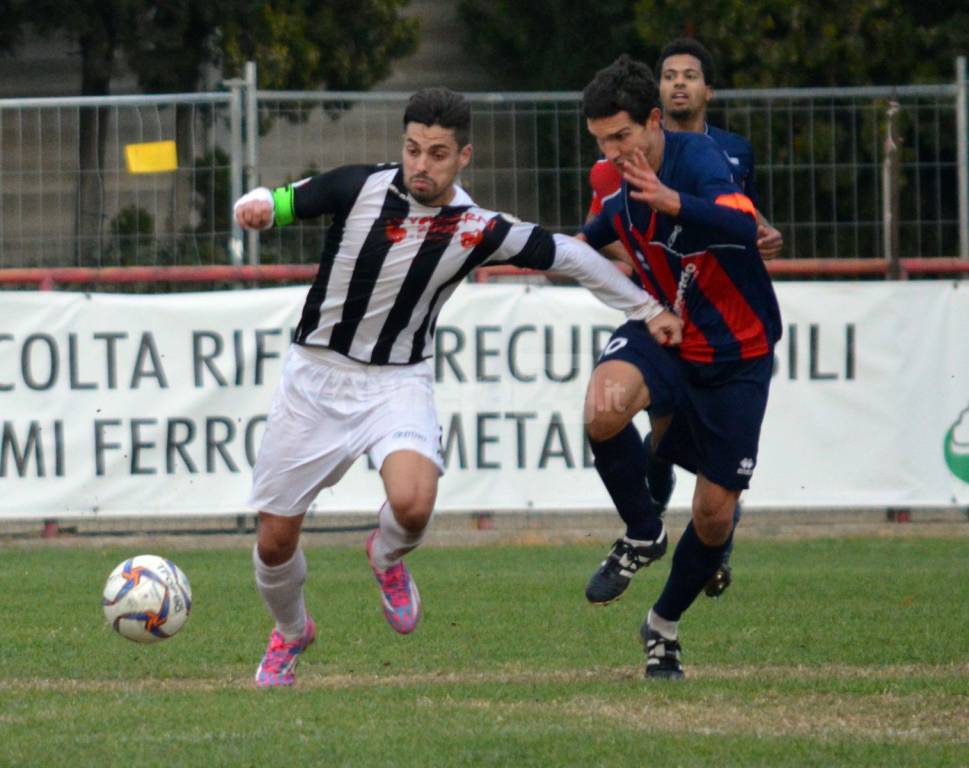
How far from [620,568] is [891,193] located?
5704 mm

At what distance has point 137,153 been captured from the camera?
1188 centimetres

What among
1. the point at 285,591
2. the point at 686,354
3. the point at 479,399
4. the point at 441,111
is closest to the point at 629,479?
the point at 686,354

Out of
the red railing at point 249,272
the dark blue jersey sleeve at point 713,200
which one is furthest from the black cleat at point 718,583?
the red railing at point 249,272

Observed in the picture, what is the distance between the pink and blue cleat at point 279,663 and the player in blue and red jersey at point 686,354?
115 centimetres

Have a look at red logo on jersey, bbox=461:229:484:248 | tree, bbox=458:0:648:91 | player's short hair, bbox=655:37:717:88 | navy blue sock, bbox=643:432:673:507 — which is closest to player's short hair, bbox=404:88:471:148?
red logo on jersey, bbox=461:229:484:248

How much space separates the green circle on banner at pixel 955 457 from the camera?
12144 millimetres

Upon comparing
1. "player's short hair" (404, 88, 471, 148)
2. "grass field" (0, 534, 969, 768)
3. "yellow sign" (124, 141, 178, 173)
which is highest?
"yellow sign" (124, 141, 178, 173)

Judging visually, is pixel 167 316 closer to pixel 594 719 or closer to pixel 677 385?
pixel 677 385

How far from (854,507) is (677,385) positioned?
17.9ft

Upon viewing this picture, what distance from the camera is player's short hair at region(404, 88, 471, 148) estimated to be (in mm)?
6586

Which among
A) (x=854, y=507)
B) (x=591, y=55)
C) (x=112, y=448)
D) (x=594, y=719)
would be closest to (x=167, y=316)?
(x=112, y=448)

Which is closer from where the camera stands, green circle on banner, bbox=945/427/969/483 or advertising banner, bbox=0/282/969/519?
advertising banner, bbox=0/282/969/519

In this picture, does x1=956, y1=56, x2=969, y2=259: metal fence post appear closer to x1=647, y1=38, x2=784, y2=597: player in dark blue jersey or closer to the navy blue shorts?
x1=647, y1=38, x2=784, y2=597: player in dark blue jersey

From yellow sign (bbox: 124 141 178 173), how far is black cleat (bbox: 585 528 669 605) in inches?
220
